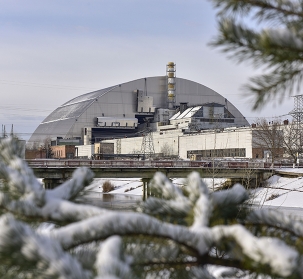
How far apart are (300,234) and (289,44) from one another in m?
0.91

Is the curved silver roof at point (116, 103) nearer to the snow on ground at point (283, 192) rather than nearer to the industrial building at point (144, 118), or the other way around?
the industrial building at point (144, 118)

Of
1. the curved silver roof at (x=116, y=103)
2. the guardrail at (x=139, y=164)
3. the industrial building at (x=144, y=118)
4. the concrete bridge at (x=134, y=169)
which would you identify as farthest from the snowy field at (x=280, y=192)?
the curved silver roof at (x=116, y=103)

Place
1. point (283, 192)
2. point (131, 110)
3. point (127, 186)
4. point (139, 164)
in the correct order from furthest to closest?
point (131, 110), point (127, 186), point (139, 164), point (283, 192)

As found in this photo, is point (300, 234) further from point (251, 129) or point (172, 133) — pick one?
point (172, 133)

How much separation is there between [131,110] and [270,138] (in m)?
52.3

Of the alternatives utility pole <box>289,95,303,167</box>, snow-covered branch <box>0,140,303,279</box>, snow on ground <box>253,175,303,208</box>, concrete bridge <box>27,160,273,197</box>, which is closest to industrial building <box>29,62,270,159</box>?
utility pole <box>289,95,303,167</box>

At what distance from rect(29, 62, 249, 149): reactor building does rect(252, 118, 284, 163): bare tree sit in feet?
91.4

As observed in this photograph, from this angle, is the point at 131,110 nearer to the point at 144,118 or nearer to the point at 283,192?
the point at 144,118

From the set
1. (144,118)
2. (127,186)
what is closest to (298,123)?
(127,186)

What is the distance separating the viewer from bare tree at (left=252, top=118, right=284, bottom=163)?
59.8 m

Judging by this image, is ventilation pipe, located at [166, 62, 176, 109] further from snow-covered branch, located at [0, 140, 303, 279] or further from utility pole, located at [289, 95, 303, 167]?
snow-covered branch, located at [0, 140, 303, 279]

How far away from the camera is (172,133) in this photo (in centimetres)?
8531

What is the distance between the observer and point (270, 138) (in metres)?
62.0

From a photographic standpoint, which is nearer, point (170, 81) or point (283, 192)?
point (283, 192)
